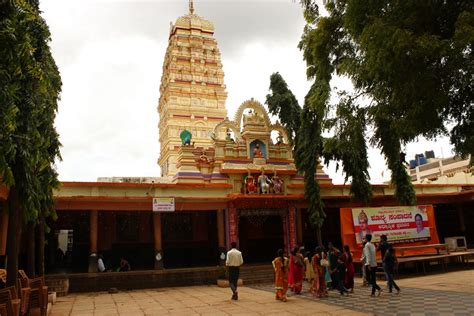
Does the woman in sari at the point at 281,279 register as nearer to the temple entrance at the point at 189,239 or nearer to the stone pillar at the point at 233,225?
the stone pillar at the point at 233,225

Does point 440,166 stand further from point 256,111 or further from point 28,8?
point 28,8

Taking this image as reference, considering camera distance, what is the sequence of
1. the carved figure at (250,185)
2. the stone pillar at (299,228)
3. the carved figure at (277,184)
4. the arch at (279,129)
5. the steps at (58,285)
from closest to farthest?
1. the steps at (58,285)
2. the carved figure at (250,185)
3. the carved figure at (277,184)
4. the stone pillar at (299,228)
5. the arch at (279,129)

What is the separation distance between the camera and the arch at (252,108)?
69.9ft

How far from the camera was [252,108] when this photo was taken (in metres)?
21.5

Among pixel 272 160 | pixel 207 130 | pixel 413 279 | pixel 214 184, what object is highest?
pixel 207 130

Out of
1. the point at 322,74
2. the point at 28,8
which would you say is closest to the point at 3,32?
the point at 28,8

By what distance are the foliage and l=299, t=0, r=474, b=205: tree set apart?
4.48 meters

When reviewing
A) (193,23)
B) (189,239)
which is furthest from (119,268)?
(193,23)

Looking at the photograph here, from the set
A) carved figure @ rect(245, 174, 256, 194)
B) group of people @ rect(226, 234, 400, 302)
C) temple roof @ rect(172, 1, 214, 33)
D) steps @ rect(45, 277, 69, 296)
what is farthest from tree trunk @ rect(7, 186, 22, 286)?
temple roof @ rect(172, 1, 214, 33)

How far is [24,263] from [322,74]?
627 inches

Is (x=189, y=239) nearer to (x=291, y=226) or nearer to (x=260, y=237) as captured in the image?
(x=260, y=237)

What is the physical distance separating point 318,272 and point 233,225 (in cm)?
836

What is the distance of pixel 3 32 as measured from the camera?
4.24m

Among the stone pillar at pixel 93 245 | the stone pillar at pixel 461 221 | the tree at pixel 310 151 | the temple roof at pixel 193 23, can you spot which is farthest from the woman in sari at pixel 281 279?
the temple roof at pixel 193 23
